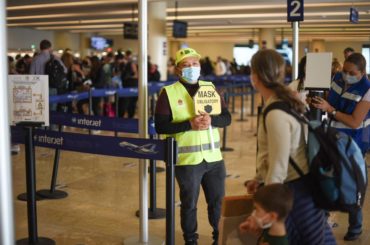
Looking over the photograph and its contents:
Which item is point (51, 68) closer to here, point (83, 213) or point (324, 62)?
point (83, 213)

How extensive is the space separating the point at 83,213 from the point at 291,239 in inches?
124

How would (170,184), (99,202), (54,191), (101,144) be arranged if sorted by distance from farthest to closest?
(54,191), (99,202), (101,144), (170,184)

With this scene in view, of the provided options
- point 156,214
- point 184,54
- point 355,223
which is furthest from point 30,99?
point 355,223

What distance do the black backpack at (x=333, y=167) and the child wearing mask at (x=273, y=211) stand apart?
0.58 ft

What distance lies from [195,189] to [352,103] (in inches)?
64.5

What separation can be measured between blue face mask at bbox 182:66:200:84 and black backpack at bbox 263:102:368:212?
126 cm

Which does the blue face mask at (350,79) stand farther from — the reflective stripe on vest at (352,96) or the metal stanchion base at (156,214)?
the metal stanchion base at (156,214)

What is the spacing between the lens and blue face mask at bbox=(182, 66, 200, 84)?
3.83 m

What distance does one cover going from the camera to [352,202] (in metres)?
2.57

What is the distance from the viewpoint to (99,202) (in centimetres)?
580

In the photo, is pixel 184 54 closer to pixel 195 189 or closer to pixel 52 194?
pixel 195 189

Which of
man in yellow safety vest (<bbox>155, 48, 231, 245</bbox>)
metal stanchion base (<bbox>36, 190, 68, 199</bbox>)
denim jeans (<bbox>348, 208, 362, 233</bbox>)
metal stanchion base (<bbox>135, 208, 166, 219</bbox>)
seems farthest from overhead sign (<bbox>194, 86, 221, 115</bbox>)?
metal stanchion base (<bbox>36, 190, 68, 199</bbox>)

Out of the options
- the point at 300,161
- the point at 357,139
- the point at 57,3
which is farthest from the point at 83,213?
the point at 57,3

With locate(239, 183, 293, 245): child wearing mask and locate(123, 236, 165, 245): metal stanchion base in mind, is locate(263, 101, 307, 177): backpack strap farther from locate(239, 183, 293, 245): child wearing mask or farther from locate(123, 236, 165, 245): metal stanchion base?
locate(123, 236, 165, 245): metal stanchion base
